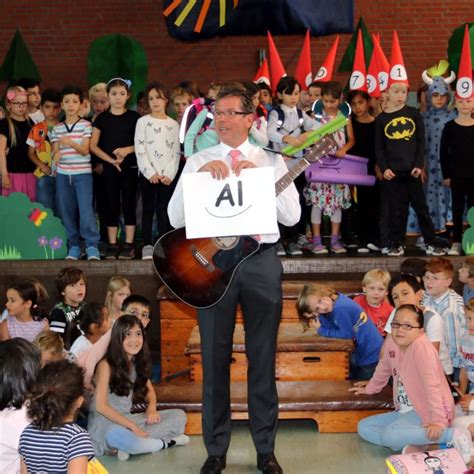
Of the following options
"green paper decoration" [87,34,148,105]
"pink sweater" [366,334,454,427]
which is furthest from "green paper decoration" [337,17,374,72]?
"pink sweater" [366,334,454,427]

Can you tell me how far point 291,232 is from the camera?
7484mm

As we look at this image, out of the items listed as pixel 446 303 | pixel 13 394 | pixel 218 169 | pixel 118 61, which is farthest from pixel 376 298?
pixel 118 61

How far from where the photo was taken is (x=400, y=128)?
6973 millimetres

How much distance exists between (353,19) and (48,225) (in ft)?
16.5

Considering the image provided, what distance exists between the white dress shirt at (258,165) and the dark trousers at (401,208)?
10.3ft

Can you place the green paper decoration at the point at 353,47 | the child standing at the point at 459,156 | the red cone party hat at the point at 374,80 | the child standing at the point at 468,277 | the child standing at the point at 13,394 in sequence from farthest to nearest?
the green paper decoration at the point at 353,47
the red cone party hat at the point at 374,80
the child standing at the point at 459,156
the child standing at the point at 468,277
the child standing at the point at 13,394

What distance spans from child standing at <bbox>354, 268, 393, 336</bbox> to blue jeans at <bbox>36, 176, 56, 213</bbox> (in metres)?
2.85

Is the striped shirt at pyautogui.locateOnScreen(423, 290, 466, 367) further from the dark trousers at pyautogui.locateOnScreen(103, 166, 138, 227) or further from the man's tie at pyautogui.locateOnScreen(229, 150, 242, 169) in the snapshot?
the dark trousers at pyautogui.locateOnScreen(103, 166, 138, 227)

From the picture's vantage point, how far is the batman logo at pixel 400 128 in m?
6.96

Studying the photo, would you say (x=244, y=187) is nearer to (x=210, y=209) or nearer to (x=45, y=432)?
(x=210, y=209)

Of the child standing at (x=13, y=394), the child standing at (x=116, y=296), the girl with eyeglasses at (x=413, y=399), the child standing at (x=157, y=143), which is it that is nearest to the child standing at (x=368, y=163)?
the child standing at (x=157, y=143)

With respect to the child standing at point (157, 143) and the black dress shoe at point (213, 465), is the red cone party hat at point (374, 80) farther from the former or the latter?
the black dress shoe at point (213, 465)

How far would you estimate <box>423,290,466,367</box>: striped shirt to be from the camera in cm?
551

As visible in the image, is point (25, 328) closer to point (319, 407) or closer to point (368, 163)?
point (319, 407)
